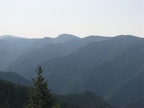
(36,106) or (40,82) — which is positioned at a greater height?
(40,82)

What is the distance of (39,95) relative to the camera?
25312 millimetres

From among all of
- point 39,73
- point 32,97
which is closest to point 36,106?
point 32,97

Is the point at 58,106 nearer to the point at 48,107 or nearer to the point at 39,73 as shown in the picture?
the point at 48,107

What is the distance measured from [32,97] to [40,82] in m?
1.39

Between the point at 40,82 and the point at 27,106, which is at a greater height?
the point at 40,82

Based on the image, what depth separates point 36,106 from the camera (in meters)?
25.0

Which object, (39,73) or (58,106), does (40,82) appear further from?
(58,106)

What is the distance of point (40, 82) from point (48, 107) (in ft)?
6.99

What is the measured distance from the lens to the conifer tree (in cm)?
2514

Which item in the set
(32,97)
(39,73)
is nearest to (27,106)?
(32,97)

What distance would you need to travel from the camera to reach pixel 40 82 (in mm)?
25844

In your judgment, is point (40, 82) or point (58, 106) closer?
point (58, 106)

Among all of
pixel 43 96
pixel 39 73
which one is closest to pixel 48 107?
pixel 43 96

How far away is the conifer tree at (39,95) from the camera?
82.5 ft
